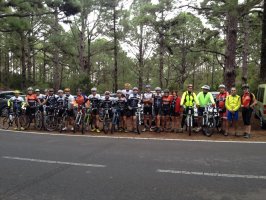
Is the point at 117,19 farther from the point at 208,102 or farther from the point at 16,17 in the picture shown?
the point at 208,102

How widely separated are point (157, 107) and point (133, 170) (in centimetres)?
700

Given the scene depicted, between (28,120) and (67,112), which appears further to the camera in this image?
(28,120)

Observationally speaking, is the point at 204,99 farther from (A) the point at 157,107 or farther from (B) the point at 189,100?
(A) the point at 157,107

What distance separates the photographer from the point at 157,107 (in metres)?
14.6

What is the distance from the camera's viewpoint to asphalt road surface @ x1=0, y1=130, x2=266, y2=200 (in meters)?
6.17

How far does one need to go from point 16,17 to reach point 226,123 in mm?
16235

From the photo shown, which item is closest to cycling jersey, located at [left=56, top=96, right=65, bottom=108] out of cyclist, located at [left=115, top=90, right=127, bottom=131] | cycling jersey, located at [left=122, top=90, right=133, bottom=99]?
cyclist, located at [left=115, top=90, right=127, bottom=131]

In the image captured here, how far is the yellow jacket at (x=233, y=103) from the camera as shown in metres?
13.3

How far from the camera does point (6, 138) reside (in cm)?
1344

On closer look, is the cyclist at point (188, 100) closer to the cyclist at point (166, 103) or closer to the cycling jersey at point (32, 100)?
the cyclist at point (166, 103)

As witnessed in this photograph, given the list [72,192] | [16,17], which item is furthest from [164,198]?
[16,17]

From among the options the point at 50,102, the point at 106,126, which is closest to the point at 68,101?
the point at 50,102

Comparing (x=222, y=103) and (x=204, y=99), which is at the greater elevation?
(x=204, y=99)

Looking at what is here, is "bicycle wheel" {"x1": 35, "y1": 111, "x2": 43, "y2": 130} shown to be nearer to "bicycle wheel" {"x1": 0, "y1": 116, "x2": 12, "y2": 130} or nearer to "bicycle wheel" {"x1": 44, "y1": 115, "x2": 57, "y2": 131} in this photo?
"bicycle wheel" {"x1": 44, "y1": 115, "x2": 57, "y2": 131}
